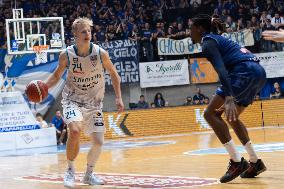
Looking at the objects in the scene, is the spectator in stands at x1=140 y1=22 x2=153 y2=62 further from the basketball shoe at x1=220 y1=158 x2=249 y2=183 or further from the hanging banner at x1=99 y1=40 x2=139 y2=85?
the basketball shoe at x1=220 y1=158 x2=249 y2=183

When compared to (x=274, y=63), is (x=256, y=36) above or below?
above

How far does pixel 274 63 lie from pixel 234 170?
17.4 meters

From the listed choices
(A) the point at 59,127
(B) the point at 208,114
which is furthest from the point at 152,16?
(B) the point at 208,114

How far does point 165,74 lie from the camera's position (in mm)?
24375

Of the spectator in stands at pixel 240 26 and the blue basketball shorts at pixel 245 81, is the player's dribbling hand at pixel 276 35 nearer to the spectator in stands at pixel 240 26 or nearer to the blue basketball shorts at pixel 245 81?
the blue basketball shorts at pixel 245 81

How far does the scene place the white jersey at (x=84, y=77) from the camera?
795 cm

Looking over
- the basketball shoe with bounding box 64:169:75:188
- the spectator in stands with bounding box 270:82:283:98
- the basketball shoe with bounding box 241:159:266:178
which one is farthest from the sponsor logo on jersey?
the spectator in stands with bounding box 270:82:283:98

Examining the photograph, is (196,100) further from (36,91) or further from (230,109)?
(230,109)

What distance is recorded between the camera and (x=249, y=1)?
26.6m

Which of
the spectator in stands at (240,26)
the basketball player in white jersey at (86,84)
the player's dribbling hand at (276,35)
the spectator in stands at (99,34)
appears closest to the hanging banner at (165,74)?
the spectator in stands at (99,34)

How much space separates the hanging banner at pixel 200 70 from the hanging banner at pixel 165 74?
9.8 inches

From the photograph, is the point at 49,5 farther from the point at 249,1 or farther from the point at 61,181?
A: the point at 61,181

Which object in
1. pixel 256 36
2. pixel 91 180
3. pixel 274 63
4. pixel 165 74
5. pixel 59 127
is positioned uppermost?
pixel 256 36

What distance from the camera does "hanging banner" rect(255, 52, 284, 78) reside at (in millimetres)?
24250
